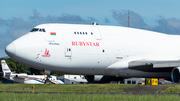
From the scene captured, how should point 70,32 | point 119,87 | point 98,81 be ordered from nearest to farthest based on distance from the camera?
point 119,87, point 70,32, point 98,81

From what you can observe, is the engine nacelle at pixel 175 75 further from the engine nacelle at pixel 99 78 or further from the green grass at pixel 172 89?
the engine nacelle at pixel 99 78

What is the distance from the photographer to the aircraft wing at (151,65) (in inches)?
1115

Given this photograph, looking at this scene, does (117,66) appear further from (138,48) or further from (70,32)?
(70,32)

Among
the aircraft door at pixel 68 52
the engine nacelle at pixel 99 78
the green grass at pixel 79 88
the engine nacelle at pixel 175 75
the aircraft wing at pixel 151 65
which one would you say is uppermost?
the aircraft door at pixel 68 52

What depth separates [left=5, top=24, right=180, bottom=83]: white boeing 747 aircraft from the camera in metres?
26.2

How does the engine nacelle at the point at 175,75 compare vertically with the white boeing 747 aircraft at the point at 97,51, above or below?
below

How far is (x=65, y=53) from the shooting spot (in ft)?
87.8

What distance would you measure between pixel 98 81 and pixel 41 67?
23.3ft

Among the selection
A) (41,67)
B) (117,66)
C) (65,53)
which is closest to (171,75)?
(117,66)

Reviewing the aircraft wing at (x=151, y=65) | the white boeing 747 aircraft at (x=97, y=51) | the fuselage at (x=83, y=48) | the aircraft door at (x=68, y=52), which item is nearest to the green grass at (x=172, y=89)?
the white boeing 747 aircraft at (x=97, y=51)

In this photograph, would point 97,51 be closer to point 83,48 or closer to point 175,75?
point 83,48

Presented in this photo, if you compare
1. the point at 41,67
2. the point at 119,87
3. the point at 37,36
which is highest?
the point at 37,36

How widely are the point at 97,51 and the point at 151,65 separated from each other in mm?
5381

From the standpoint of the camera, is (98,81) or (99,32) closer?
(99,32)
